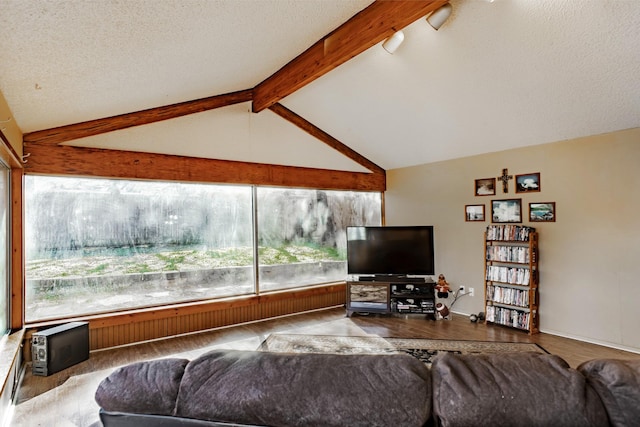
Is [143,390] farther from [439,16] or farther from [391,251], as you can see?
[391,251]

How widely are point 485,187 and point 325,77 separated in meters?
2.79

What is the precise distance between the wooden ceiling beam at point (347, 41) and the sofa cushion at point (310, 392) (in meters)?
2.53

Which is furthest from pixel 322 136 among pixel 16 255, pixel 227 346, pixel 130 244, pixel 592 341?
pixel 592 341

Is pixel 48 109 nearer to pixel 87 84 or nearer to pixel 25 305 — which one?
pixel 87 84

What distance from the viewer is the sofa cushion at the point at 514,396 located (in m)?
0.84

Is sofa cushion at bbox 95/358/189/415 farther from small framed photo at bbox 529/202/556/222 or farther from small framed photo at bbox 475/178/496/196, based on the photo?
small framed photo at bbox 475/178/496/196

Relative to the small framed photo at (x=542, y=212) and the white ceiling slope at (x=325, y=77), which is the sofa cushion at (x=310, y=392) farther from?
the small framed photo at (x=542, y=212)

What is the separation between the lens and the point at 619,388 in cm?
87

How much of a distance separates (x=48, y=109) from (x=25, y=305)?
2111 mm

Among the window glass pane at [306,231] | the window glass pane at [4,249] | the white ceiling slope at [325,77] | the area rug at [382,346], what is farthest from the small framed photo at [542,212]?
the window glass pane at [4,249]

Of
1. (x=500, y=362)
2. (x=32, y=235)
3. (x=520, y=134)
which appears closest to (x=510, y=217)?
(x=520, y=134)

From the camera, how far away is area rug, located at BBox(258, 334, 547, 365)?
3.88 metres

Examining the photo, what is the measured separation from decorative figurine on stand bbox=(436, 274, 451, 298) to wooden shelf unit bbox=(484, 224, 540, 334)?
0.59m

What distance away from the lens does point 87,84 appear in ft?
9.52
